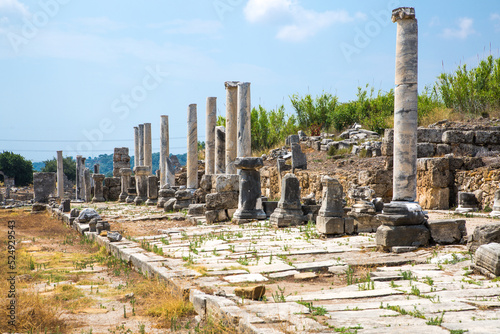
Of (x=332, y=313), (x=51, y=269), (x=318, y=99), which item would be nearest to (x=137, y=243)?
(x=51, y=269)

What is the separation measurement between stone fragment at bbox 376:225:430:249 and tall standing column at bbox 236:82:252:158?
26.9 feet

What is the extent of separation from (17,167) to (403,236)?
61.3 meters

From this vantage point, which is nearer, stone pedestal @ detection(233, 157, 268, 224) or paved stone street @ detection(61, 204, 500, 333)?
paved stone street @ detection(61, 204, 500, 333)

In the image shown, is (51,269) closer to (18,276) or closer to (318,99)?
(18,276)

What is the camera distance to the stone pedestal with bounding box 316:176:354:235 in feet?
35.0

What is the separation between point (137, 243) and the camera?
10.5 m

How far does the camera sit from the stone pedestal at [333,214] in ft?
35.0

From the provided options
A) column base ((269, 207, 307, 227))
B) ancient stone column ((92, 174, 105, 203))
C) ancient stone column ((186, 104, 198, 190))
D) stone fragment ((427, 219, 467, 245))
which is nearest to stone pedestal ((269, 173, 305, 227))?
column base ((269, 207, 307, 227))

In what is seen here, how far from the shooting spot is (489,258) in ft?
20.9

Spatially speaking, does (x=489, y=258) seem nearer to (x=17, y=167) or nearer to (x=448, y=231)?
(x=448, y=231)

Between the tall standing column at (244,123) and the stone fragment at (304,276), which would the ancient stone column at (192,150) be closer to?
the tall standing column at (244,123)

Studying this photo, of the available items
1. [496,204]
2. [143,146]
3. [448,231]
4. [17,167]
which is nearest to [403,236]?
[448,231]

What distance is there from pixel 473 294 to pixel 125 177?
85.3 ft

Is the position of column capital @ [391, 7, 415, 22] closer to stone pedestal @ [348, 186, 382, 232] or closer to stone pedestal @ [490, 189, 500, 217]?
stone pedestal @ [348, 186, 382, 232]
